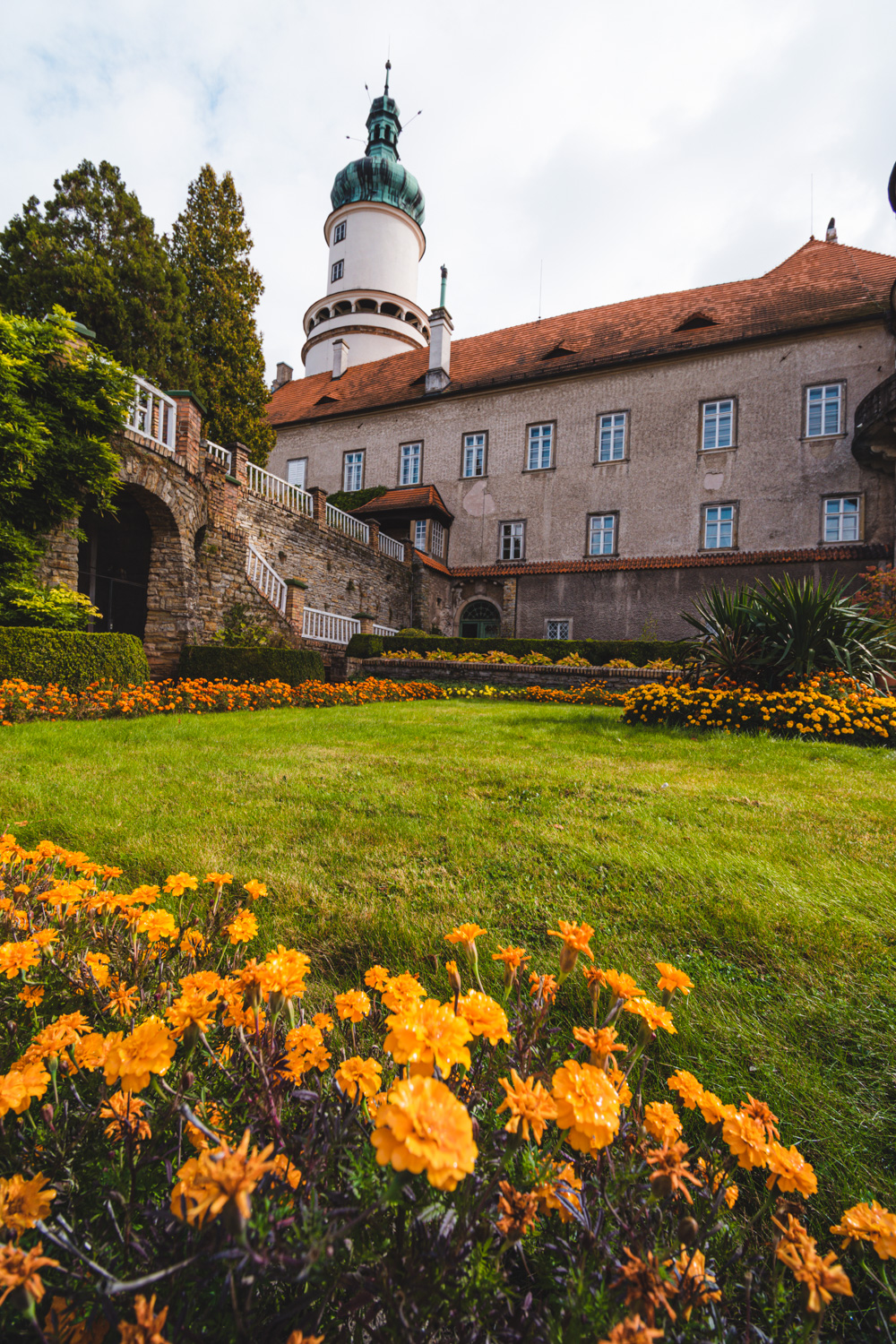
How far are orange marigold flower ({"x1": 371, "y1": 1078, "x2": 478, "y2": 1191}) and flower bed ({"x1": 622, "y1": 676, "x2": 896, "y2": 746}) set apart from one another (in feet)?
20.3

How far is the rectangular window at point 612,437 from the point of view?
67.6ft

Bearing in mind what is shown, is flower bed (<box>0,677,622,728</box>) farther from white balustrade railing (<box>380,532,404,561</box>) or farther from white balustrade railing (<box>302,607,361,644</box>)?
white balustrade railing (<box>380,532,404,561</box>)

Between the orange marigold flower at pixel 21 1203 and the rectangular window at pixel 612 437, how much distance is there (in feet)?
74.6

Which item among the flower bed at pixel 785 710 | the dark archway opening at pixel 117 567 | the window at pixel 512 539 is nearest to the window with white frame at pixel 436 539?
the window at pixel 512 539

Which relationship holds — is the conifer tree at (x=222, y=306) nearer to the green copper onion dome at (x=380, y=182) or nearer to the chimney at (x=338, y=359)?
the chimney at (x=338, y=359)

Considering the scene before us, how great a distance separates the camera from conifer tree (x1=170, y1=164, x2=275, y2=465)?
59.6ft

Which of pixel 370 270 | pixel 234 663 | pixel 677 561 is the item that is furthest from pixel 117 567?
pixel 370 270

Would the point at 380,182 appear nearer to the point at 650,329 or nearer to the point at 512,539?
the point at 650,329

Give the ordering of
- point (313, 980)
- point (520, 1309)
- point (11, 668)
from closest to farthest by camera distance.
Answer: point (520, 1309) < point (313, 980) < point (11, 668)

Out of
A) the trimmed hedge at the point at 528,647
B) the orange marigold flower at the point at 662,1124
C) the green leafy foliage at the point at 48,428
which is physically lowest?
the orange marigold flower at the point at 662,1124

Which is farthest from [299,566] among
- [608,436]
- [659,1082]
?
[659,1082]

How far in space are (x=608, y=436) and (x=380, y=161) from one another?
3040 cm

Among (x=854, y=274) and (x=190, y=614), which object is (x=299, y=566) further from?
(x=854, y=274)

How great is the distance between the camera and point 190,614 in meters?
10.9
